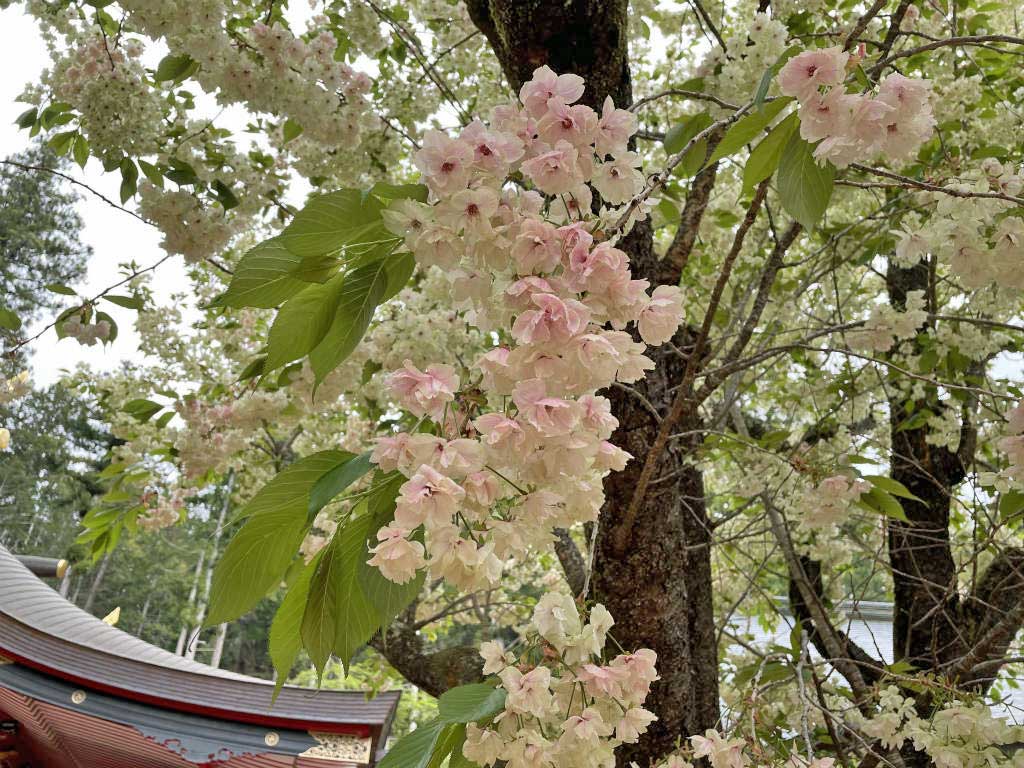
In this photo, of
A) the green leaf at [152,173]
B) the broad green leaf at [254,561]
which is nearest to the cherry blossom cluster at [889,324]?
the broad green leaf at [254,561]

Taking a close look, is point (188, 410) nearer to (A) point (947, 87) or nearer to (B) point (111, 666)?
(B) point (111, 666)

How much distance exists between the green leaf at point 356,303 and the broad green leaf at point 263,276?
42 millimetres

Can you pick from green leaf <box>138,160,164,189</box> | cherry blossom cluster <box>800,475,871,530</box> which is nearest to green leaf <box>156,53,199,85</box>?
green leaf <box>138,160,164,189</box>

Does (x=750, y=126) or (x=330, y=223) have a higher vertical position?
(x=750, y=126)

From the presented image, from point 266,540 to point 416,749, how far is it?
223mm

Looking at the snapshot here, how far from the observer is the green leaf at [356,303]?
593 mm

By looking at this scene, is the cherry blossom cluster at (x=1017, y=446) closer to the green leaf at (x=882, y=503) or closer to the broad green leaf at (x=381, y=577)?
→ the green leaf at (x=882, y=503)

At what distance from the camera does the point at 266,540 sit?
0.61 metres

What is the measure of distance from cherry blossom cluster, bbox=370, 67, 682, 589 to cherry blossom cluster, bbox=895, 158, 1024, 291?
3.07 feet

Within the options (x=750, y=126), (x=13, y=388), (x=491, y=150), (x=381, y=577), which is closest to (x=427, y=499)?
(x=381, y=577)

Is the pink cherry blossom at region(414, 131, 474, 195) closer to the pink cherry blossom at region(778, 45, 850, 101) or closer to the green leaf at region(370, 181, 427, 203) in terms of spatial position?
the green leaf at region(370, 181, 427, 203)

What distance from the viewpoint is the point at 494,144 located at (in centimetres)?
53

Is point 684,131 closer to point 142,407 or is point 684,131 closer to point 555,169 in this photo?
point 555,169

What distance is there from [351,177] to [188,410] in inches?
43.0
